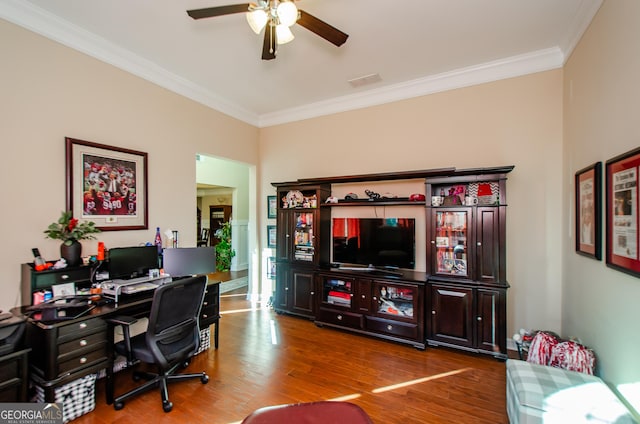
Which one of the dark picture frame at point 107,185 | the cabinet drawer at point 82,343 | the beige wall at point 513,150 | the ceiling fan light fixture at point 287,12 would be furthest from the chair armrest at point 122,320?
the beige wall at point 513,150

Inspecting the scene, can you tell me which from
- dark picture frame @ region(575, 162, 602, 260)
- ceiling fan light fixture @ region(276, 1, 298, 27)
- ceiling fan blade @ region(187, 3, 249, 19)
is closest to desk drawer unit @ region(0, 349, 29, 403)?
ceiling fan blade @ region(187, 3, 249, 19)

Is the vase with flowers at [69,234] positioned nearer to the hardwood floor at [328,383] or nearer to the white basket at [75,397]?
the white basket at [75,397]

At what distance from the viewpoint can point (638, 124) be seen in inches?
62.0

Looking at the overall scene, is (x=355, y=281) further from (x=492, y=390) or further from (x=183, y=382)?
(x=183, y=382)

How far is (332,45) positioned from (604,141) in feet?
7.89

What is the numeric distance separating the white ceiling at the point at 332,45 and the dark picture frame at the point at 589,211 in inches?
51.0

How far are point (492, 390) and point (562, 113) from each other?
283 cm

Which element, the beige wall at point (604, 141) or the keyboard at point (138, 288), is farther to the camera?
the keyboard at point (138, 288)

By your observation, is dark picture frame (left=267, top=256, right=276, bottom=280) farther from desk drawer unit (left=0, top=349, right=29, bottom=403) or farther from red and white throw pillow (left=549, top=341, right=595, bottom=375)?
red and white throw pillow (left=549, top=341, right=595, bottom=375)

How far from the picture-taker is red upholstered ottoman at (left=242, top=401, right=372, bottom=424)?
49.3 inches

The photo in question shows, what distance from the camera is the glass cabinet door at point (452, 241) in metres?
3.00

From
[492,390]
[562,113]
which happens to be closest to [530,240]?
[562,113]

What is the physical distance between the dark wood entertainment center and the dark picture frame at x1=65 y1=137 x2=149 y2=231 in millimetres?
2085

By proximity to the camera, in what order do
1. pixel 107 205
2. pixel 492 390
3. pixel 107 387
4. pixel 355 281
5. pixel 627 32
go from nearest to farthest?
pixel 627 32 → pixel 107 387 → pixel 492 390 → pixel 107 205 → pixel 355 281
